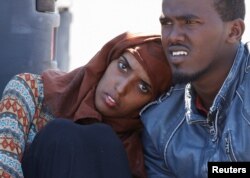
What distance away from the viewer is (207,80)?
3303 mm

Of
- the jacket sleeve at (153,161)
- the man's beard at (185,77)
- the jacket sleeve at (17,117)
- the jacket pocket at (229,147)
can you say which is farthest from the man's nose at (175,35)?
the jacket sleeve at (17,117)

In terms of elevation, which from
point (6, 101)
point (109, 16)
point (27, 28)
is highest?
point (27, 28)

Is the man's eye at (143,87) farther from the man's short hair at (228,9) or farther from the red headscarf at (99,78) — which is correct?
the man's short hair at (228,9)

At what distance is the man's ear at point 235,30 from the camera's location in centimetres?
330

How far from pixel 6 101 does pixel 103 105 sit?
42 centimetres

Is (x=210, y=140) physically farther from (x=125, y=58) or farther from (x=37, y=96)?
(x=37, y=96)

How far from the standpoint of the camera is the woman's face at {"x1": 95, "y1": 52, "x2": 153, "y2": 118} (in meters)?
3.52

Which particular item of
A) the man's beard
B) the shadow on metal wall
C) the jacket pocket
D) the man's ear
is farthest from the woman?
the jacket pocket

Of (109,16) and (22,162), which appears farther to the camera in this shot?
(109,16)

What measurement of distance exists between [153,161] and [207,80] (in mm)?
487

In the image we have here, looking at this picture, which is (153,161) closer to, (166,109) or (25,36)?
(166,109)

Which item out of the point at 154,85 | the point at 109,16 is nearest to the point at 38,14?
the point at 154,85

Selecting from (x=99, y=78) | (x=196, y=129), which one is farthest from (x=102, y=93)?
(x=196, y=129)

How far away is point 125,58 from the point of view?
3551mm
